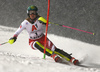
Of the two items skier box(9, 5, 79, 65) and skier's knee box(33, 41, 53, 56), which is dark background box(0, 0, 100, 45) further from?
skier's knee box(33, 41, 53, 56)

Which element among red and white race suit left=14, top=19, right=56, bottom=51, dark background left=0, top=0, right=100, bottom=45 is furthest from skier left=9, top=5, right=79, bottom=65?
dark background left=0, top=0, right=100, bottom=45

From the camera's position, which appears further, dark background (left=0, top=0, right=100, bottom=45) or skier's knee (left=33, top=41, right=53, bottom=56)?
dark background (left=0, top=0, right=100, bottom=45)

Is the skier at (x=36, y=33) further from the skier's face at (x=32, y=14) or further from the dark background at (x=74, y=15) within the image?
the dark background at (x=74, y=15)

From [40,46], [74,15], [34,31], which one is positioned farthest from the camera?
[74,15]

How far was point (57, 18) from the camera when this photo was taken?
308 inches

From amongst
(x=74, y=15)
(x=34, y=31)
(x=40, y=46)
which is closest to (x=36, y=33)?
(x=34, y=31)

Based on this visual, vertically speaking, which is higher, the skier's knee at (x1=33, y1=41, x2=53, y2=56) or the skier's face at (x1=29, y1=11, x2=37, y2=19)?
the skier's face at (x1=29, y1=11, x2=37, y2=19)


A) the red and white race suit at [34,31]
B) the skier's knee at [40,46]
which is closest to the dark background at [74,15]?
the red and white race suit at [34,31]

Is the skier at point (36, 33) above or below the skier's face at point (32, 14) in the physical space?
below

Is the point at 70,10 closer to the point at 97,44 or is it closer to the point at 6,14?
the point at 97,44

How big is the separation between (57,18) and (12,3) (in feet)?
8.53

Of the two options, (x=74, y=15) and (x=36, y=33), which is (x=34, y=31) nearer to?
(x=36, y=33)

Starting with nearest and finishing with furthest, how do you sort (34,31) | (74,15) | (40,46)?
(40,46)
(34,31)
(74,15)

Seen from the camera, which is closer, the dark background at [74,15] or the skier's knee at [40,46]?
the skier's knee at [40,46]
